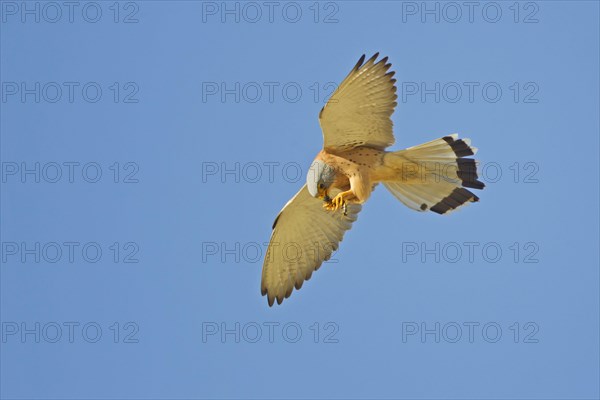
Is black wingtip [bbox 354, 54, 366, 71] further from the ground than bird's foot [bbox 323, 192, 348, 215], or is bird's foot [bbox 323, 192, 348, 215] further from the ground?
black wingtip [bbox 354, 54, 366, 71]

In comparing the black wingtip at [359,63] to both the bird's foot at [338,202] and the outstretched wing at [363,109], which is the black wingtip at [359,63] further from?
the bird's foot at [338,202]

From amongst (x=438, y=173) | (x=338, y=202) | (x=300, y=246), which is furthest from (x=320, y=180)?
(x=300, y=246)

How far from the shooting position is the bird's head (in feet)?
35.8

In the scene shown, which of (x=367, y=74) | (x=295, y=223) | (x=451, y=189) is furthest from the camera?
(x=295, y=223)

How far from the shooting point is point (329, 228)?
1245 cm

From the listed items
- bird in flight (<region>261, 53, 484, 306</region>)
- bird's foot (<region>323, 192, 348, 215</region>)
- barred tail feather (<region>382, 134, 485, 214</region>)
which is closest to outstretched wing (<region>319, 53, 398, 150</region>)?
bird in flight (<region>261, 53, 484, 306</region>)

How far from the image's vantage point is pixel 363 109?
10.9 meters

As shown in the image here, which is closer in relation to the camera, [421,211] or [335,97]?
[335,97]

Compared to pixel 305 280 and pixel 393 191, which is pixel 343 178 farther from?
pixel 305 280

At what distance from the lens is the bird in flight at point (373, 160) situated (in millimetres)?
10742

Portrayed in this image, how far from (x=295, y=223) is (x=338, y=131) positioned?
1597 mm

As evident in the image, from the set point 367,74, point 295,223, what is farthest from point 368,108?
point 295,223

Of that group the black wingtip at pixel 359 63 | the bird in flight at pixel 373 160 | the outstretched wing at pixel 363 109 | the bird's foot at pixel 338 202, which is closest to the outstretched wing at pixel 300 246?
the bird in flight at pixel 373 160

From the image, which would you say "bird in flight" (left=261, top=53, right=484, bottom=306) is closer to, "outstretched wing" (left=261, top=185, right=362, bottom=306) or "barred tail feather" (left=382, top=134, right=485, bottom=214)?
"barred tail feather" (left=382, top=134, right=485, bottom=214)
